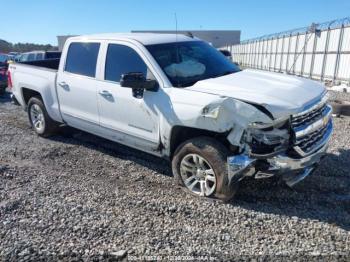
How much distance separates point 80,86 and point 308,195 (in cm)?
380

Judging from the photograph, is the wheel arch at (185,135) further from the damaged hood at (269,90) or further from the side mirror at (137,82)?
the side mirror at (137,82)

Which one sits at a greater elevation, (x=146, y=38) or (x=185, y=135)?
(x=146, y=38)

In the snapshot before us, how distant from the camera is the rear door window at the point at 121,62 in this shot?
184 inches

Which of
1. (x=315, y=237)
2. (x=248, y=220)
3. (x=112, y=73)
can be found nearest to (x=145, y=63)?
(x=112, y=73)

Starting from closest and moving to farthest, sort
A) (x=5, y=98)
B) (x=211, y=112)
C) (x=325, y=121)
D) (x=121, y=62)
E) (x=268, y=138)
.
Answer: (x=268, y=138)
(x=211, y=112)
(x=325, y=121)
(x=121, y=62)
(x=5, y=98)

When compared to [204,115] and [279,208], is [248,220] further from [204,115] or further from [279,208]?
[204,115]

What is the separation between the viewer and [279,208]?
3969 mm

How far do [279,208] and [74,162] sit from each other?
11.2 ft

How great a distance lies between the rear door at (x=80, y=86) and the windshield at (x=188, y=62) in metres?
1.21

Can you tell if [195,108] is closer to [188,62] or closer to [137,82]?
[137,82]

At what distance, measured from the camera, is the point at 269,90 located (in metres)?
3.97

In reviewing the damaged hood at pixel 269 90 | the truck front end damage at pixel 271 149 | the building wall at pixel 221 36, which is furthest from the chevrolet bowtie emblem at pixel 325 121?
the building wall at pixel 221 36

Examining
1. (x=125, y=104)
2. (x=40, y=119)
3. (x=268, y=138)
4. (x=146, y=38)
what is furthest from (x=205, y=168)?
(x=40, y=119)

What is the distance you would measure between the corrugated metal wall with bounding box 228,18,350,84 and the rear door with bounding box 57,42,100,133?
13624 millimetres
